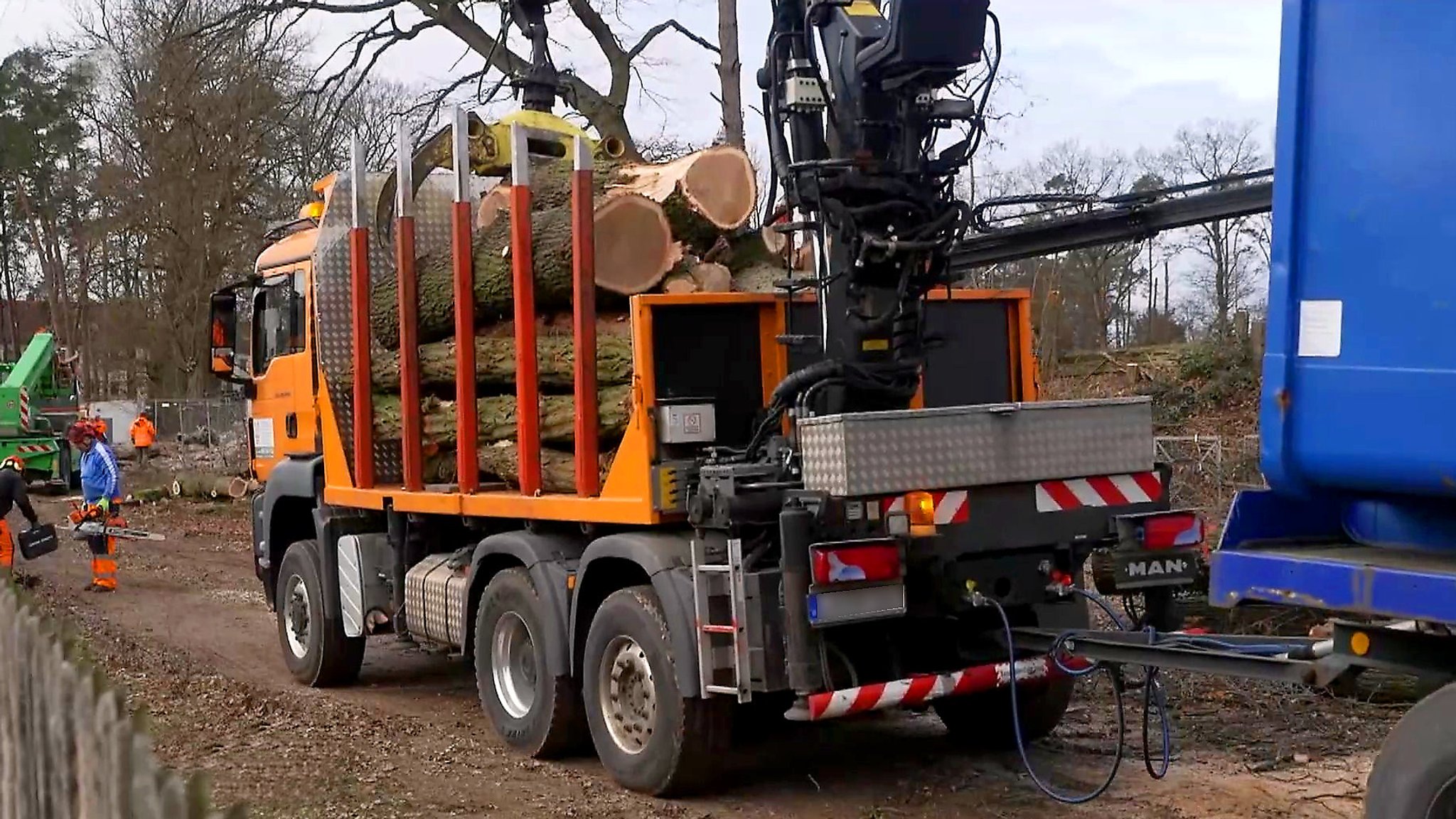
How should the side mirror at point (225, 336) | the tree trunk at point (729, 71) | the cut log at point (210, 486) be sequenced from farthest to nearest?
1. the cut log at point (210, 486)
2. the tree trunk at point (729, 71)
3. the side mirror at point (225, 336)

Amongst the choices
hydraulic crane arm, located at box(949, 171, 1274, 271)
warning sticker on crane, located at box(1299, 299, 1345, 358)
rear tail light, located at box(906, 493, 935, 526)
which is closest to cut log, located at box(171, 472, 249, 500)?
hydraulic crane arm, located at box(949, 171, 1274, 271)

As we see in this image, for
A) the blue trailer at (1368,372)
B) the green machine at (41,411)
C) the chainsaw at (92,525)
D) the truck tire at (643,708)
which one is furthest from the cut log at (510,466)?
the green machine at (41,411)

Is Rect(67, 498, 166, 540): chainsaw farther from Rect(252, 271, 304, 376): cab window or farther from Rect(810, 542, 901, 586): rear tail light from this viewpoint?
Rect(810, 542, 901, 586): rear tail light

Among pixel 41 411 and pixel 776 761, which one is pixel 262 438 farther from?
pixel 41 411

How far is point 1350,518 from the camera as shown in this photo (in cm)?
410

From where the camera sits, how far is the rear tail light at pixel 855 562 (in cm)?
593

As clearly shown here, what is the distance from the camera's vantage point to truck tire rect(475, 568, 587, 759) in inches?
295

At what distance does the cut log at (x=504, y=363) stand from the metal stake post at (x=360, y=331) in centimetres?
11

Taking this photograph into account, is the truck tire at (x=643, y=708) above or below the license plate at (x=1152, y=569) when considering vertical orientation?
below

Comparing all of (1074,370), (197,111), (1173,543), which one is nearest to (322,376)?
(1173,543)

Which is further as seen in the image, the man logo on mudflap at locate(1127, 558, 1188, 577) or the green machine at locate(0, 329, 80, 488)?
the green machine at locate(0, 329, 80, 488)

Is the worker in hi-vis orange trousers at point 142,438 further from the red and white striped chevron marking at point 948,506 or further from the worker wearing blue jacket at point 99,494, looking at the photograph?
the red and white striped chevron marking at point 948,506

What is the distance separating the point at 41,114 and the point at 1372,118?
49918mm

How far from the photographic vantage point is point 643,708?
6.90 m
